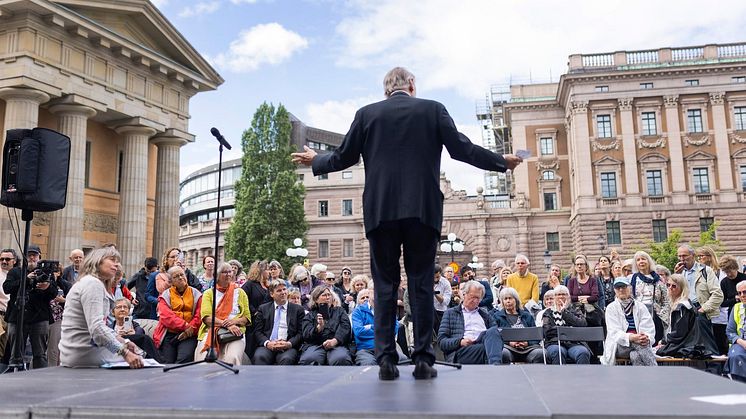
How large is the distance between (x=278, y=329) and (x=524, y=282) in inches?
200

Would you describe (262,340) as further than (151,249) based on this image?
No

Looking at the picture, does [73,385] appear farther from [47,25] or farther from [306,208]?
[306,208]

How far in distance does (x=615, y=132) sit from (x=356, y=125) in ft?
171

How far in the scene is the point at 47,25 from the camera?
23297 millimetres

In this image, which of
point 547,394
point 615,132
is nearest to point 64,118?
point 547,394

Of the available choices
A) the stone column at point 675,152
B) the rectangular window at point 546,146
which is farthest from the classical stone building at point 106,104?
the stone column at point 675,152

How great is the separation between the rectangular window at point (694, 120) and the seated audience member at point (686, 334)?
48.2m

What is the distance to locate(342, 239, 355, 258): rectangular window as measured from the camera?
55469 mm

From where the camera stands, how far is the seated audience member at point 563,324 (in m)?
8.77

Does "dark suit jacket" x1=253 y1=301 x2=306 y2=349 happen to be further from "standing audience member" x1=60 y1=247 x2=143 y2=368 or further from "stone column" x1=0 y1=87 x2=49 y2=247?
"stone column" x1=0 y1=87 x2=49 y2=247

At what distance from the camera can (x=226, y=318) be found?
8.82 metres

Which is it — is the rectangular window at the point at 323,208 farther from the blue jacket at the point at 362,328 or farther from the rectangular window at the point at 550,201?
the blue jacket at the point at 362,328

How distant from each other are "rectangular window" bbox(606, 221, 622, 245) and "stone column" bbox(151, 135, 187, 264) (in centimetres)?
3705

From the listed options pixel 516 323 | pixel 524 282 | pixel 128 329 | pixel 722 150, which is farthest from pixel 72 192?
pixel 722 150
